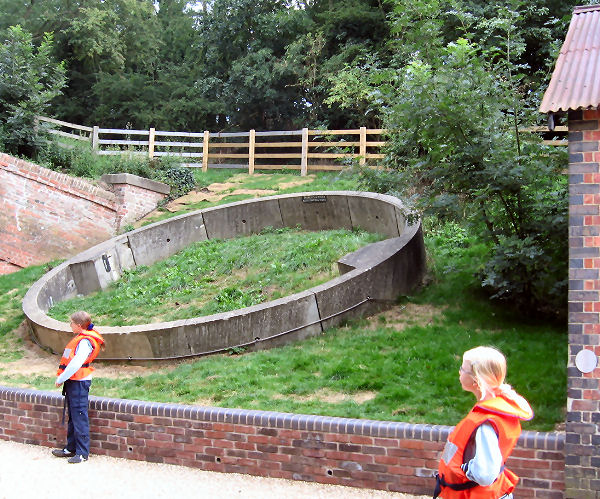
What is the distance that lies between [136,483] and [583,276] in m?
4.07


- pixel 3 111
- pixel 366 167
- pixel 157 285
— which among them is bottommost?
pixel 157 285

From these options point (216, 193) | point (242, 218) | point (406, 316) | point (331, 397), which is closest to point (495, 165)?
point (406, 316)

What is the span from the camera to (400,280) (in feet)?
32.8

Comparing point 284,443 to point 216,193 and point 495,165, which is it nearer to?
point 495,165

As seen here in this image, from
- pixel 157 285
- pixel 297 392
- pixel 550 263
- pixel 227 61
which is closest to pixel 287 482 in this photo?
pixel 297 392

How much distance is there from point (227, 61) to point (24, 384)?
68.9 ft

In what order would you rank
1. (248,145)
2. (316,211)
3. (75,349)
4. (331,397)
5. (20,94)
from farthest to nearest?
(248,145) → (20,94) → (316,211) → (331,397) → (75,349)

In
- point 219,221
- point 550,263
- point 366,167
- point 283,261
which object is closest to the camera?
point 550,263

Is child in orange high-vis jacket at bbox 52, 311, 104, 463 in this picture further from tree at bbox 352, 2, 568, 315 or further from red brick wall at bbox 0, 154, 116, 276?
red brick wall at bbox 0, 154, 116, 276

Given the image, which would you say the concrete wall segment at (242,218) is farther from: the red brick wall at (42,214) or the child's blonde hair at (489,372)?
the child's blonde hair at (489,372)

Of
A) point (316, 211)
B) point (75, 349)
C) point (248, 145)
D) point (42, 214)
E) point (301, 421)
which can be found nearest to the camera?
point (301, 421)

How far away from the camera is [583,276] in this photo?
5027 mm

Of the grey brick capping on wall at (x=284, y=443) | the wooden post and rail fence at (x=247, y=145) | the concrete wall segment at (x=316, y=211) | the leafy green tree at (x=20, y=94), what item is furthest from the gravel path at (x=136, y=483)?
the leafy green tree at (x=20, y=94)

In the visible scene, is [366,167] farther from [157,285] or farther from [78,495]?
[78,495]
